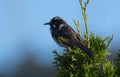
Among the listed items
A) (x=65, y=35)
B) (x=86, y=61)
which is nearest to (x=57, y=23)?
(x=65, y=35)

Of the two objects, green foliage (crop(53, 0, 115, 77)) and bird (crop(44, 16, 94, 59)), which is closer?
green foliage (crop(53, 0, 115, 77))

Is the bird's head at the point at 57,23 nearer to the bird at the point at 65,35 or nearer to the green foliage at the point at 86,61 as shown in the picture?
the bird at the point at 65,35

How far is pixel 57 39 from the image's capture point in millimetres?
6949

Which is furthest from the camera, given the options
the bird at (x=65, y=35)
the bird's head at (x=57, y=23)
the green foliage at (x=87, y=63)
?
→ the bird's head at (x=57, y=23)

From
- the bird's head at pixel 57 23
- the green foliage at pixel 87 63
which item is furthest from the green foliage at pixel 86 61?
the bird's head at pixel 57 23

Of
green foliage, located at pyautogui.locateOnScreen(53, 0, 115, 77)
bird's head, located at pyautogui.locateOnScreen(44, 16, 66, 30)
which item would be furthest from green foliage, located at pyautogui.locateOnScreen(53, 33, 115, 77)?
bird's head, located at pyautogui.locateOnScreen(44, 16, 66, 30)

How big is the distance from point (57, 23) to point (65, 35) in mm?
806

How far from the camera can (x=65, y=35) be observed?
6.61 meters

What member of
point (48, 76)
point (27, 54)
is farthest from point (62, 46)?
point (27, 54)

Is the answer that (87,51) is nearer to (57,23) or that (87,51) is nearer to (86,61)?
(86,61)

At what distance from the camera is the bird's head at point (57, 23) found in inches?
284

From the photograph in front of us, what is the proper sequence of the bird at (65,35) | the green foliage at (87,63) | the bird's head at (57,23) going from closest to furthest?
the green foliage at (87,63)
the bird at (65,35)
the bird's head at (57,23)

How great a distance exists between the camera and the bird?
567 cm

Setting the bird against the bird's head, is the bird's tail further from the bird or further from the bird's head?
the bird's head
